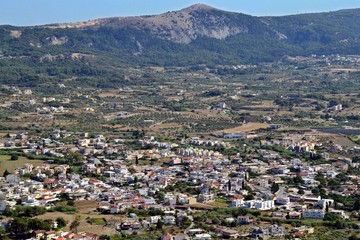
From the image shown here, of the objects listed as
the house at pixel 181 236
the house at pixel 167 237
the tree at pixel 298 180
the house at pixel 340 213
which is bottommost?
the tree at pixel 298 180

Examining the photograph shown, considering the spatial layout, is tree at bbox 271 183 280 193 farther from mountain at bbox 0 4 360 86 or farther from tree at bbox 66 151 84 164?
mountain at bbox 0 4 360 86

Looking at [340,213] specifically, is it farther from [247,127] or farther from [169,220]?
[247,127]

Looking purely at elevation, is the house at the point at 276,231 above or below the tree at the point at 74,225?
below

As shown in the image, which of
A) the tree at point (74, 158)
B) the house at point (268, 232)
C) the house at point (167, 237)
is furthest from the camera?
the tree at point (74, 158)

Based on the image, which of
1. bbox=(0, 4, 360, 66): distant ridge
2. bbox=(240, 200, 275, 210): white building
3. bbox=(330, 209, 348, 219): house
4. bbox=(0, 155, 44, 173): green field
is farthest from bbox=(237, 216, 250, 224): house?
bbox=(0, 4, 360, 66): distant ridge

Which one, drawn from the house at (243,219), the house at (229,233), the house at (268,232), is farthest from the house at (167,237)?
the house at (243,219)

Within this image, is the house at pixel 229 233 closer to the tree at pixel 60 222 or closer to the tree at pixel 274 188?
the tree at pixel 60 222

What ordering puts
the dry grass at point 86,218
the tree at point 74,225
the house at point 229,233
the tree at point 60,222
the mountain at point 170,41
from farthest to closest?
the mountain at point 170,41, the tree at point 60,222, the dry grass at point 86,218, the tree at point 74,225, the house at point 229,233
